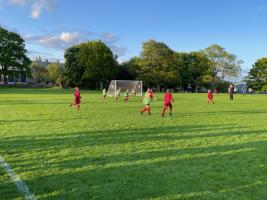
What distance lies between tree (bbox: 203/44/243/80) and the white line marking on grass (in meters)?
86.1

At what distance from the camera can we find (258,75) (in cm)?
9025

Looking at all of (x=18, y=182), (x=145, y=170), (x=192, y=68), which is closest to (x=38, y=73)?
(x=192, y=68)

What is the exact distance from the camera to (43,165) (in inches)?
280

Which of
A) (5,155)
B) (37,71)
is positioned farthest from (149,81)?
(5,155)

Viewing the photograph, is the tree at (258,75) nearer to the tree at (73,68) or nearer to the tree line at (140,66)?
the tree line at (140,66)

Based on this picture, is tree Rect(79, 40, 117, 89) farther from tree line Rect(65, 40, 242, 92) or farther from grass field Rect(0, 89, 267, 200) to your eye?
grass field Rect(0, 89, 267, 200)

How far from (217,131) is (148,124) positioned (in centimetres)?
307

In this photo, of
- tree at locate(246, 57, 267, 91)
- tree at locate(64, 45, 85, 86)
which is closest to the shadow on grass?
tree at locate(64, 45, 85, 86)

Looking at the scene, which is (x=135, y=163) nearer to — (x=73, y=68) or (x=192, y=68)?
(x=73, y=68)

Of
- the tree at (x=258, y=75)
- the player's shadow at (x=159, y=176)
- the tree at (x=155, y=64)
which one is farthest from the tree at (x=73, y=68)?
the player's shadow at (x=159, y=176)

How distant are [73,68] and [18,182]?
81455mm

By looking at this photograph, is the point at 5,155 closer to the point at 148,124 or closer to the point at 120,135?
the point at 120,135

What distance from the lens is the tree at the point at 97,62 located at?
81.8 metres

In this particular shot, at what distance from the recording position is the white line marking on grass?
527 cm
